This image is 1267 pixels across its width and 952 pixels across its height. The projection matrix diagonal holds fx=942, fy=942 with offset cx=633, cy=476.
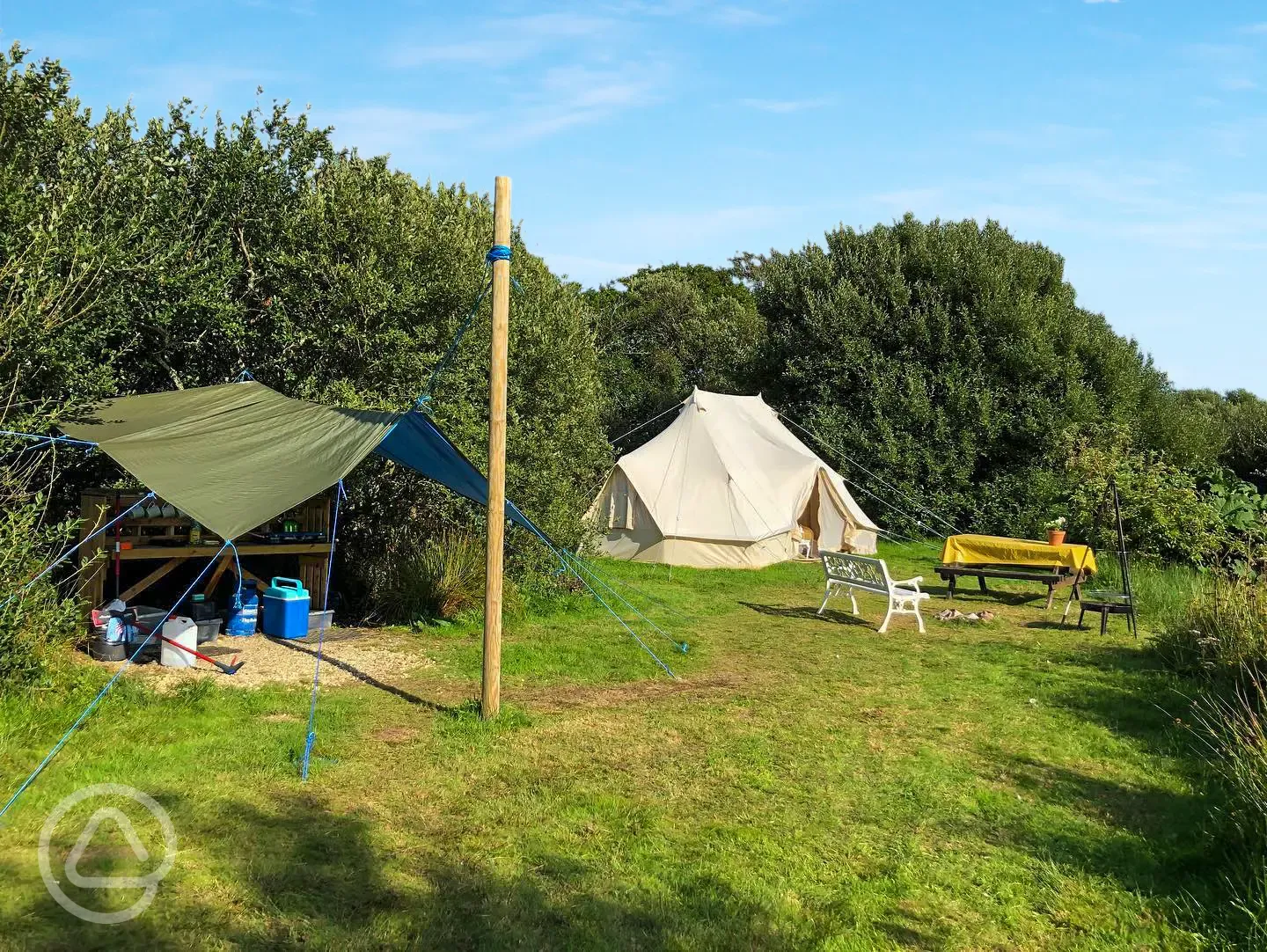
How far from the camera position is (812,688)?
7414 millimetres

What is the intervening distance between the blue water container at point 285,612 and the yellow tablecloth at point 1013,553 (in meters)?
8.01

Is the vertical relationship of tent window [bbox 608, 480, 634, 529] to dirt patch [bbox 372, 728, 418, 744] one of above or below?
above

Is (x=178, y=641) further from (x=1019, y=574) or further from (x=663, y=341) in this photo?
(x=663, y=341)

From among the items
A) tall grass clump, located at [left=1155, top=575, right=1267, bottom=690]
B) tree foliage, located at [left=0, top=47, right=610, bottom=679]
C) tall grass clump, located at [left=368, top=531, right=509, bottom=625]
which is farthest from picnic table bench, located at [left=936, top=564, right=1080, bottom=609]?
tall grass clump, located at [left=368, top=531, right=509, bottom=625]

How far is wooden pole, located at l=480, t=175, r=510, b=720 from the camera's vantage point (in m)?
5.86

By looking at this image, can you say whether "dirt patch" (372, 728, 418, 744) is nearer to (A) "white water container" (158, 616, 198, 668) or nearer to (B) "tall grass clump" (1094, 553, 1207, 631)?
(A) "white water container" (158, 616, 198, 668)

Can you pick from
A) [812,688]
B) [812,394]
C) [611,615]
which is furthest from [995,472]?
[812,688]

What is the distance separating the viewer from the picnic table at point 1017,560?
11406 millimetres

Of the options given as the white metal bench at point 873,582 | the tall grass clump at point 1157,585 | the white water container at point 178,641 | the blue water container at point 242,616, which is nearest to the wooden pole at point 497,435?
the white water container at point 178,641

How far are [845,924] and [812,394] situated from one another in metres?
17.7

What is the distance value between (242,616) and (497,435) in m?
4.18

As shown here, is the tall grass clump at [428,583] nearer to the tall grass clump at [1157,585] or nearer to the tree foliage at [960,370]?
the tall grass clump at [1157,585]

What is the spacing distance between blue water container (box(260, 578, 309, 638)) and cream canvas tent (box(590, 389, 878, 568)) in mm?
5534

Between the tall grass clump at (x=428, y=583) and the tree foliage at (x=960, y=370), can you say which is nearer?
the tall grass clump at (x=428, y=583)
